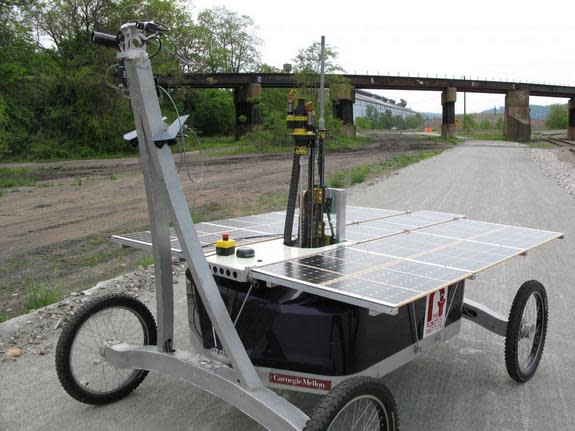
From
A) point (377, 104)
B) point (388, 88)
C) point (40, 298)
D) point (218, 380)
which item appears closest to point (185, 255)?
point (218, 380)

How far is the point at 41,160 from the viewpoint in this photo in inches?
1275

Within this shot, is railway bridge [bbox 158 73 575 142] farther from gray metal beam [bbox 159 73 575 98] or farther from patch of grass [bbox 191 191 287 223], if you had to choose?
patch of grass [bbox 191 191 287 223]

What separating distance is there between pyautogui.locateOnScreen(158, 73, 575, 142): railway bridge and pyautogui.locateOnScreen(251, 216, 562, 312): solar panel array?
36010 mm

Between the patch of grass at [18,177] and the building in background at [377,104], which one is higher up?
the building in background at [377,104]

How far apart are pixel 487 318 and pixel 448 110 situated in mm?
60679

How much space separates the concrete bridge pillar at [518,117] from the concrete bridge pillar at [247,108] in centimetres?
3019

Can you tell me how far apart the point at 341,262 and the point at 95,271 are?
5819mm

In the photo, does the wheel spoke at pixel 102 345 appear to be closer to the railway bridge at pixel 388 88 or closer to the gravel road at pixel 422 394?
the gravel road at pixel 422 394

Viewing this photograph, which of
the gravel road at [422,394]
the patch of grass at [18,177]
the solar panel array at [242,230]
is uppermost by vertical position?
the solar panel array at [242,230]

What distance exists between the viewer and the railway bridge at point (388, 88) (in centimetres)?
4722

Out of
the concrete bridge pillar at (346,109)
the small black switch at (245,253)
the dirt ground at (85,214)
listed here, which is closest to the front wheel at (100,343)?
the small black switch at (245,253)

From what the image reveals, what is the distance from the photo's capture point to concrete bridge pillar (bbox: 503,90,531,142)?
2386 inches

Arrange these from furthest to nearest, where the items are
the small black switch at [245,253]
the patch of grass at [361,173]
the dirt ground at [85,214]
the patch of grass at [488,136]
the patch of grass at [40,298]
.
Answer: the patch of grass at [488,136] → the patch of grass at [361,173] → the dirt ground at [85,214] → the patch of grass at [40,298] → the small black switch at [245,253]

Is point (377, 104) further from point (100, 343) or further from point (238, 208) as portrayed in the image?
point (100, 343)
